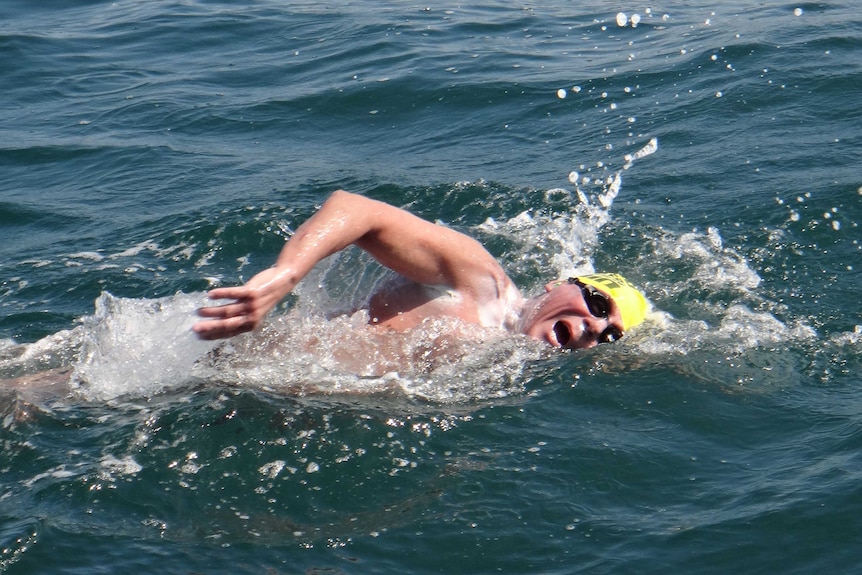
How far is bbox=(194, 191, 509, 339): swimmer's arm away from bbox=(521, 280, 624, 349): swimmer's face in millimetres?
244

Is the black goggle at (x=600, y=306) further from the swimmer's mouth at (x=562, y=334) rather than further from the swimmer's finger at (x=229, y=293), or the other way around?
the swimmer's finger at (x=229, y=293)

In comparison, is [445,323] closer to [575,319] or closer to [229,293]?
[575,319]

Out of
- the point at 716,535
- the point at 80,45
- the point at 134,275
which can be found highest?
the point at 80,45

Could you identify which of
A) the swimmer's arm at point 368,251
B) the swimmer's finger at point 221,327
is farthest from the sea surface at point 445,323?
the swimmer's finger at point 221,327

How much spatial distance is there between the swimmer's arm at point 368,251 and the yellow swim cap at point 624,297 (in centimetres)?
47

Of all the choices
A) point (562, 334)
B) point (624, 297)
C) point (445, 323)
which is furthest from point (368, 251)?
point (624, 297)

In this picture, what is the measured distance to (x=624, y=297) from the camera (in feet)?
17.9

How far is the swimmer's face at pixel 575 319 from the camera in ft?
17.5

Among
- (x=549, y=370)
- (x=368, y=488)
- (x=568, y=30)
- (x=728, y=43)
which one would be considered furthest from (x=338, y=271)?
(x=568, y=30)

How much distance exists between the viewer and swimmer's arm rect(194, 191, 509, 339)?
397 centimetres

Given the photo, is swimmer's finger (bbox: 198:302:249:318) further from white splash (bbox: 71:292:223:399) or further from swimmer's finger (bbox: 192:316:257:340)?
white splash (bbox: 71:292:223:399)

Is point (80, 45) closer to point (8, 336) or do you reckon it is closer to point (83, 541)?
point (8, 336)

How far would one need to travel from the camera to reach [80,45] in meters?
13.1

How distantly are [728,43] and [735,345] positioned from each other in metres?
5.96
